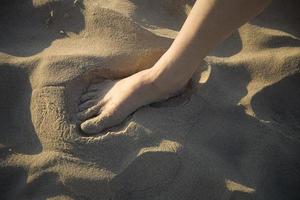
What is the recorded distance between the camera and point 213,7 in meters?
1.35

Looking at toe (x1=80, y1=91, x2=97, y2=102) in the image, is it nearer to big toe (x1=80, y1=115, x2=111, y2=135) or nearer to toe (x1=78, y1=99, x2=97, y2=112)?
toe (x1=78, y1=99, x2=97, y2=112)

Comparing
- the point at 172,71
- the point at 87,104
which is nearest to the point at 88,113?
the point at 87,104

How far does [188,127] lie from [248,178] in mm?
358

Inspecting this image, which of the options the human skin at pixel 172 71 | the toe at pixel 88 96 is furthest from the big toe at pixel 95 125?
the toe at pixel 88 96

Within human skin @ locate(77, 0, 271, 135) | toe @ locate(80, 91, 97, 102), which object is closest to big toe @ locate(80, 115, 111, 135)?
human skin @ locate(77, 0, 271, 135)

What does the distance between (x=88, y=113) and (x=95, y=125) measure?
92mm

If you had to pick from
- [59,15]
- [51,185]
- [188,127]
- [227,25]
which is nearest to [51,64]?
[59,15]

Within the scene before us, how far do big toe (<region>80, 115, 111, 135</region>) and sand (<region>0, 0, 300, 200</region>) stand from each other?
35 millimetres

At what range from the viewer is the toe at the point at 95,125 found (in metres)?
1.57

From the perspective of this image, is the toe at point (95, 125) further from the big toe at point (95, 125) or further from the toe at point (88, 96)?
the toe at point (88, 96)

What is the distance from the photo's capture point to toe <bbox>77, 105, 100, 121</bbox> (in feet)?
5.36

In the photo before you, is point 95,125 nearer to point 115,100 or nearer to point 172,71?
point 115,100

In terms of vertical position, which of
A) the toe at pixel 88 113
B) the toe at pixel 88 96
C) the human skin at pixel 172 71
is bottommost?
the toe at pixel 88 113

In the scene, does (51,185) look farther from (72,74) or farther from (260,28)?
(260,28)
